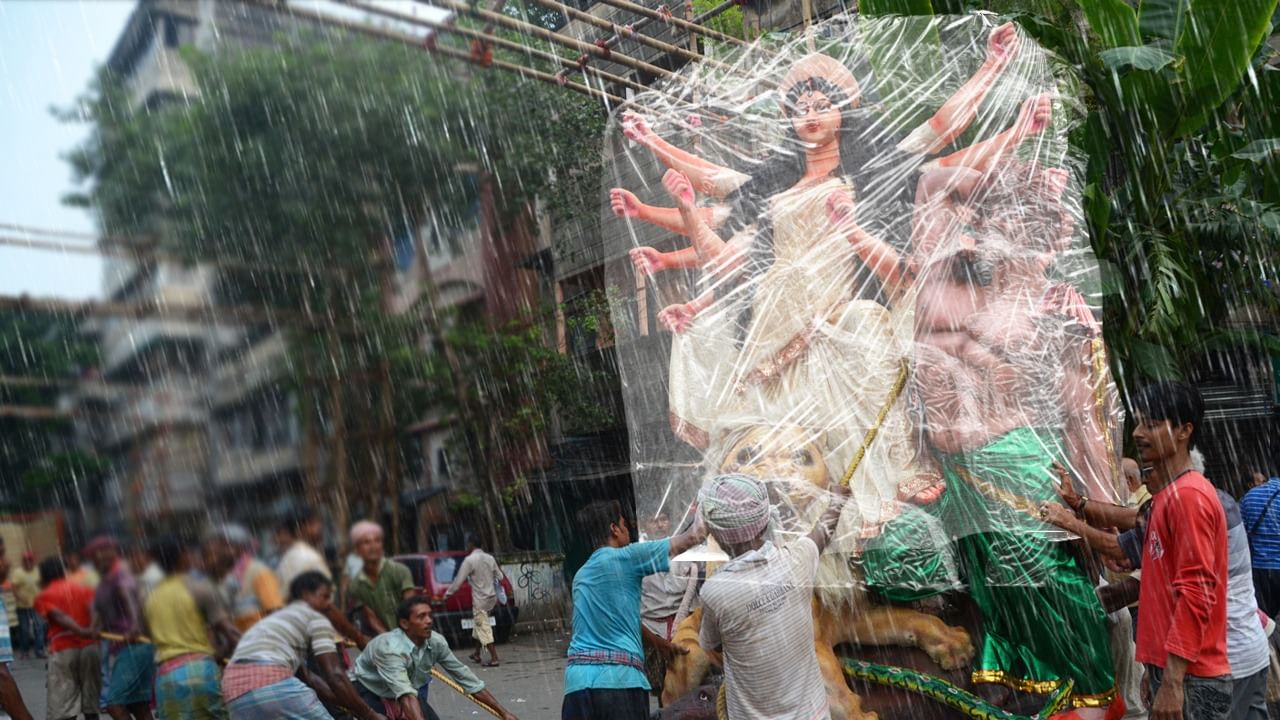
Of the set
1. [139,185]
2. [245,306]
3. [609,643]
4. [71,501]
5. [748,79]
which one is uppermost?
[748,79]

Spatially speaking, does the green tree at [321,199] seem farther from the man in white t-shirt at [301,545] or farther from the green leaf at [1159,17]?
the green leaf at [1159,17]

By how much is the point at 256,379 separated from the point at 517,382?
6.31m

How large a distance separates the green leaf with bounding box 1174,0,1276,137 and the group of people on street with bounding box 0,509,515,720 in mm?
3671

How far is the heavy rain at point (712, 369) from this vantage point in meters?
1.38

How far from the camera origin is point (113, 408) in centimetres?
141

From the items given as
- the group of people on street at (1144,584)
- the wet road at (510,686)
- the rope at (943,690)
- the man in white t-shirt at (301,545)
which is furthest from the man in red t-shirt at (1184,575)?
the wet road at (510,686)

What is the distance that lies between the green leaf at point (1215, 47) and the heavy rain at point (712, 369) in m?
0.02

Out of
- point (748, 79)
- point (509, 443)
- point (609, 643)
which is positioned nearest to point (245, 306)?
point (609, 643)

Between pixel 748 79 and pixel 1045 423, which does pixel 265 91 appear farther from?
pixel 1045 423

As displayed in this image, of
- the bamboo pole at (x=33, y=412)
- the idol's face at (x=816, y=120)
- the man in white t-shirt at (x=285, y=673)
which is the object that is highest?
the idol's face at (x=816, y=120)

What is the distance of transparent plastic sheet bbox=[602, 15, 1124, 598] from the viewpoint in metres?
3.12

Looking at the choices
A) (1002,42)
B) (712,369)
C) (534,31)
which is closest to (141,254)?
(712,369)

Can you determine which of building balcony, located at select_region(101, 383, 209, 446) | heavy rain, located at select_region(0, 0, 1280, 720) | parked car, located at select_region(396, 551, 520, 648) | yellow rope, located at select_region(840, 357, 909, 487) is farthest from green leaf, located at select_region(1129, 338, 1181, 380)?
parked car, located at select_region(396, 551, 520, 648)

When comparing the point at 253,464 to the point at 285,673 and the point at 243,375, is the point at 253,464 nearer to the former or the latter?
the point at 243,375
